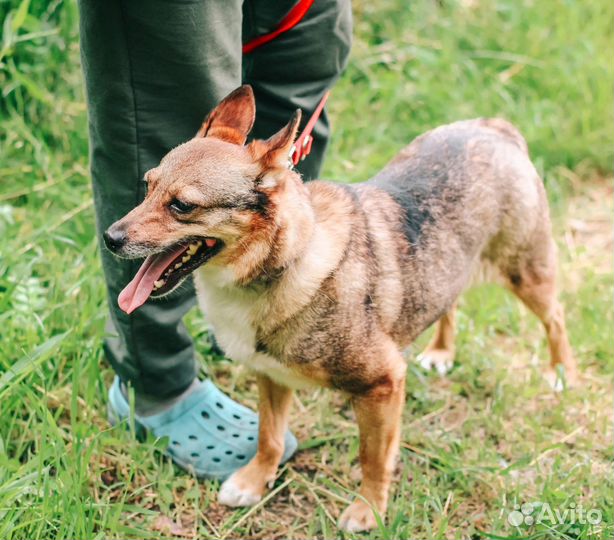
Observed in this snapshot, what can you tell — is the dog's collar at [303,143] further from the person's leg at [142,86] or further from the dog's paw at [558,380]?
the dog's paw at [558,380]

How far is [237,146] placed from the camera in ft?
7.86

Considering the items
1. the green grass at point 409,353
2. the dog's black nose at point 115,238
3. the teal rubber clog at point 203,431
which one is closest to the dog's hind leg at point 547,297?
the green grass at point 409,353

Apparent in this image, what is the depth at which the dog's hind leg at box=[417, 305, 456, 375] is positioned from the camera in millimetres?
3525

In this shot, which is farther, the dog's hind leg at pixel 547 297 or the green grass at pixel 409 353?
the dog's hind leg at pixel 547 297

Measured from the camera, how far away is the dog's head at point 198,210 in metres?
2.26

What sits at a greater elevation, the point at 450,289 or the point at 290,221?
the point at 290,221

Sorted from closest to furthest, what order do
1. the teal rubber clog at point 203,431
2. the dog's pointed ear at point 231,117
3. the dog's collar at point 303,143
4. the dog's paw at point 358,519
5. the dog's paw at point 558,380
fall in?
the dog's pointed ear at point 231,117, the dog's collar at point 303,143, the dog's paw at point 358,519, the teal rubber clog at point 203,431, the dog's paw at point 558,380

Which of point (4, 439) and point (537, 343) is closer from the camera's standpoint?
point (4, 439)

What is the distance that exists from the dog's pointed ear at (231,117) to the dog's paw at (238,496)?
47.6 inches

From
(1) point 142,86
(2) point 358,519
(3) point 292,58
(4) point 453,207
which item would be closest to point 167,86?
(1) point 142,86

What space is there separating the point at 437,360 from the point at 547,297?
538 mm

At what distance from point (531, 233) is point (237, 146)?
51.5 inches

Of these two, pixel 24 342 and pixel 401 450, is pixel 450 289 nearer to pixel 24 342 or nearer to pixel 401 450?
pixel 401 450

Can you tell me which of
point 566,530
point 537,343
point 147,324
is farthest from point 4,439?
point 537,343
